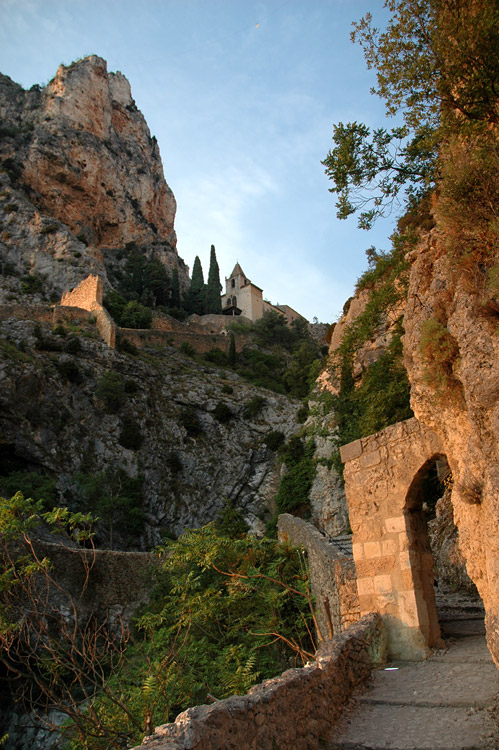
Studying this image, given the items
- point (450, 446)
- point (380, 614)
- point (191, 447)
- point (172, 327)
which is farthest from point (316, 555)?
point (172, 327)

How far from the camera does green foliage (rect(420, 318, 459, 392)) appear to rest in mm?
4992

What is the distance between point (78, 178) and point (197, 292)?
1954cm

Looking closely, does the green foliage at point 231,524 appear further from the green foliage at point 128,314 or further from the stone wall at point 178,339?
the green foliage at point 128,314

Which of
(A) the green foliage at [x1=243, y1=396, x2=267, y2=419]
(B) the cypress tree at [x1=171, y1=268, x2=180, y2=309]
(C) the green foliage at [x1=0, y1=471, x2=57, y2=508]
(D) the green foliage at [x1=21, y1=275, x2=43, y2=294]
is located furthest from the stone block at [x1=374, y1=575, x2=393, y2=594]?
(B) the cypress tree at [x1=171, y1=268, x2=180, y2=309]

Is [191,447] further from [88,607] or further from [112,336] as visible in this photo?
[88,607]

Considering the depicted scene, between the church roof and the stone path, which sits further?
the church roof

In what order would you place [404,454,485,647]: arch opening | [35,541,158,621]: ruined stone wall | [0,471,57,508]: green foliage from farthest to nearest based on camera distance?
[0,471,57,508]: green foliage → [35,541,158,621]: ruined stone wall → [404,454,485,647]: arch opening

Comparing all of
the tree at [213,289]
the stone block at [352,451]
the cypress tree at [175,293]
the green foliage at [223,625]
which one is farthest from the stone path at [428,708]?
the tree at [213,289]

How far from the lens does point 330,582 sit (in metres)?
8.41

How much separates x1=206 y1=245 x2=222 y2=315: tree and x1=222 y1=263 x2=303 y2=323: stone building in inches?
177

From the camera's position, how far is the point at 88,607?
57.3 ft

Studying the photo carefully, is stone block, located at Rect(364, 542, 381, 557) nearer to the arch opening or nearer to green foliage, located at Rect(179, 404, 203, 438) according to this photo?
the arch opening

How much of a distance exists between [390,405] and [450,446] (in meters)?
6.35

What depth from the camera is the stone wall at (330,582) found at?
304 inches
